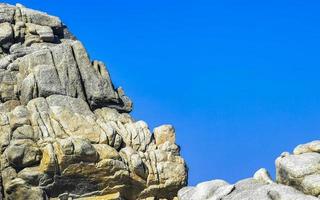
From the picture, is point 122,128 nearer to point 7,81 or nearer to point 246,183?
point 7,81

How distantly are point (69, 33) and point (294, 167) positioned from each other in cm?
5804

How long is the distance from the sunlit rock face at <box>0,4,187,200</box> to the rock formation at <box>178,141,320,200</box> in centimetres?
1284

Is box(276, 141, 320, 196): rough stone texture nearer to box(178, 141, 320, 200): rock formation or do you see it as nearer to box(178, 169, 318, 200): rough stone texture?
box(178, 141, 320, 200): rock formation

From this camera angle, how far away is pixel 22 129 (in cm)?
8244

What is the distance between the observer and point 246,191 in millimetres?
66000

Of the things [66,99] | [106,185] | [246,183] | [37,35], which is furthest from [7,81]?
[246,183]

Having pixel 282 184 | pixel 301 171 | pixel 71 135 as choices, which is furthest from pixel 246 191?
pixel 71 135

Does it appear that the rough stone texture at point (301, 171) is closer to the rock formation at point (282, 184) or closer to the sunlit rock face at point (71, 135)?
the rock formation at point (282, 184)

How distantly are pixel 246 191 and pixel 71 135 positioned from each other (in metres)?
26.3

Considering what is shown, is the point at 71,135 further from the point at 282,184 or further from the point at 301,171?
the point at 301,171

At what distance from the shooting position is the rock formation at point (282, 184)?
210 ft

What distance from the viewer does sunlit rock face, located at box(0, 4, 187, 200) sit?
79312 millimetres

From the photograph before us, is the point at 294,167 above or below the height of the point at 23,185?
below

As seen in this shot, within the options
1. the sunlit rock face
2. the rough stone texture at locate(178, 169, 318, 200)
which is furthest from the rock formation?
the sunlit rock face
